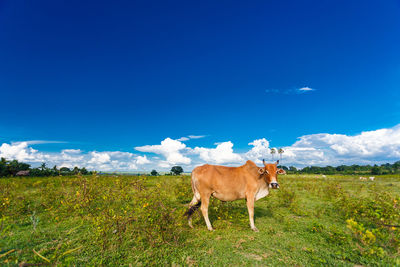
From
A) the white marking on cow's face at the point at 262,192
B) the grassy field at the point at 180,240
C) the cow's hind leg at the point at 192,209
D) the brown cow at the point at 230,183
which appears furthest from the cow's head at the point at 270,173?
the cow's hind leg at the point at 192,209

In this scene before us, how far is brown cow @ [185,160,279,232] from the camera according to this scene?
7291 millimetres

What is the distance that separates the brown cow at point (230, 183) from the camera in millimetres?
7291

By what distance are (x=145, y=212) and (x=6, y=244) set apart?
3.78 meters

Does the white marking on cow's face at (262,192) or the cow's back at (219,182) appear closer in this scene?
the cow's back at (219,182)

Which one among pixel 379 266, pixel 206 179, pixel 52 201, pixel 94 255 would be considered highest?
pixel 206 179

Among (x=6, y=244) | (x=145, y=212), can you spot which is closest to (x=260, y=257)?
(x=145, y=212)

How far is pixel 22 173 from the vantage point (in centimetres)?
3812

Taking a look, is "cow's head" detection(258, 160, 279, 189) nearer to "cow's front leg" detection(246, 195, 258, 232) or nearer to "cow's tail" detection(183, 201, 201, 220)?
"cow's front leg" detection(246, 195, 258, 232)

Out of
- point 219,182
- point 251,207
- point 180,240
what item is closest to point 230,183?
point 219,182

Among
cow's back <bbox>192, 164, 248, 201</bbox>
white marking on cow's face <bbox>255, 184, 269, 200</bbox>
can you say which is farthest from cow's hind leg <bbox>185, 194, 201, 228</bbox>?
white marking on cow's face <bbox>255, 184, 269, 200</bbox>

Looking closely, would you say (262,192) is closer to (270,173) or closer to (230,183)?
(270,173)

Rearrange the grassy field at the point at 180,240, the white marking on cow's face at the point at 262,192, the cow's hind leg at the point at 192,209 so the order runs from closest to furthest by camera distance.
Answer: the grassy field at the point at 180,240 → the cow's hind leg at the point at 192,209 → the white marking on cow's face at the point at 262,192

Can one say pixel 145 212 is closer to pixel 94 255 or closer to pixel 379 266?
pixel 94 255

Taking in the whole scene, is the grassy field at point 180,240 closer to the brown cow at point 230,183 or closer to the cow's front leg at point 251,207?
the cow's front leg at point 251,207
